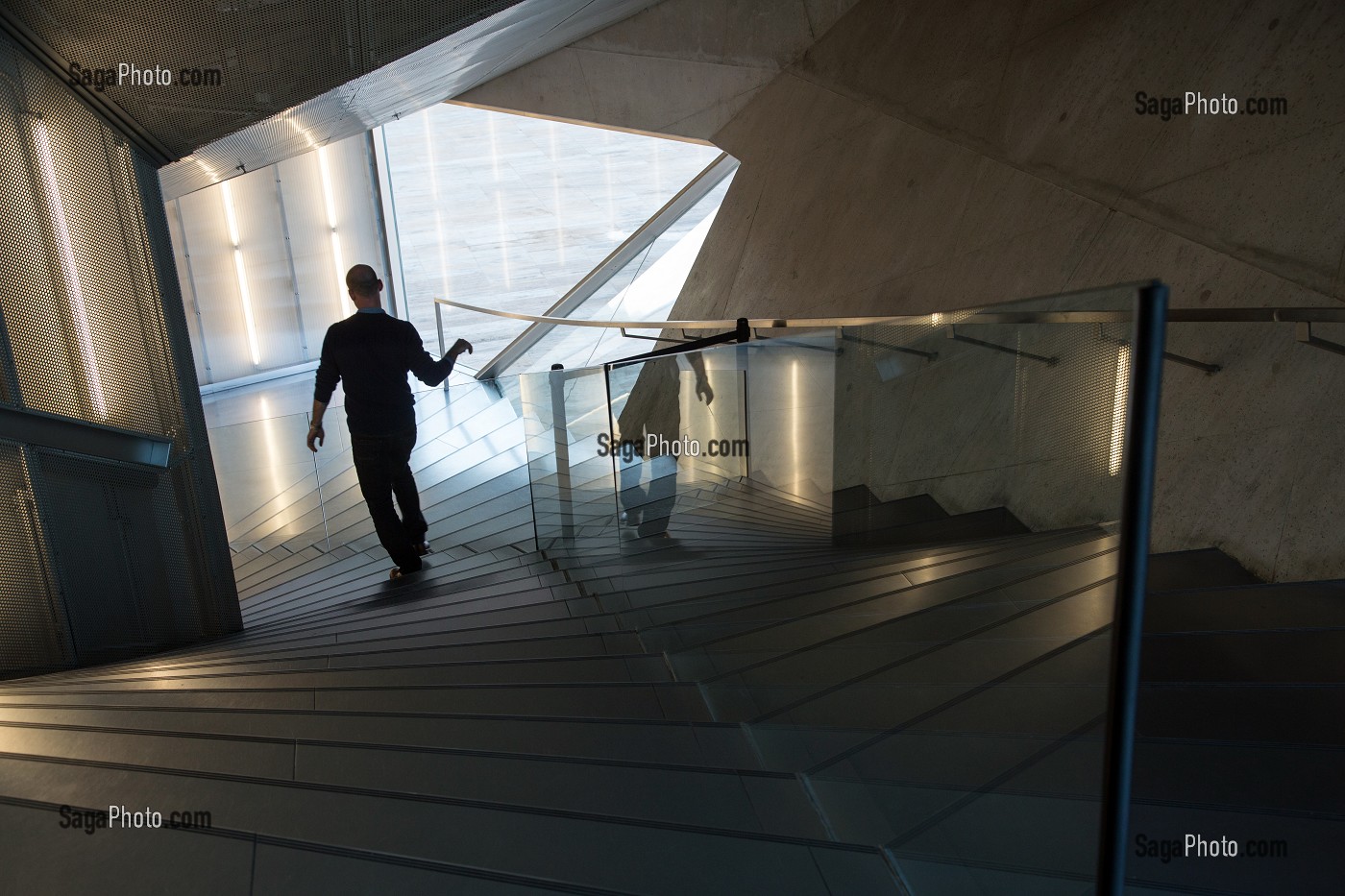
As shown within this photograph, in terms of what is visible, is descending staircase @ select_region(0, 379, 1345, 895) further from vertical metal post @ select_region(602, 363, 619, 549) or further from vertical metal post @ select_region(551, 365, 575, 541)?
vertical metal post @ select_region(551, 365, 575, 541)

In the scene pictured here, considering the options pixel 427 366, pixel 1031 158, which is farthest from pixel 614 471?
pixel 1031 158

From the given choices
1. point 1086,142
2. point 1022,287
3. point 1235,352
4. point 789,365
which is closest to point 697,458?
point 789,365

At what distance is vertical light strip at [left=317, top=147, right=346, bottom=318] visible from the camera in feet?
48.5

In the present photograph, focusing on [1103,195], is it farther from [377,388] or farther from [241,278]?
[241,278]

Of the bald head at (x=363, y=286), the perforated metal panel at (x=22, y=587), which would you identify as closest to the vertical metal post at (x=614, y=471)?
the bald head at (x=363, y=286)

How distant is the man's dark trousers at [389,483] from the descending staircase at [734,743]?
1.74 m

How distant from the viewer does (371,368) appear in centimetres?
513

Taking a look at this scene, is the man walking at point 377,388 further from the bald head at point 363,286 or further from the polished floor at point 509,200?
the polished floor at point 509,200

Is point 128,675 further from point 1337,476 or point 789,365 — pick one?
point 1337,476

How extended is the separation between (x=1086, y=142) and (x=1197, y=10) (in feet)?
2.52

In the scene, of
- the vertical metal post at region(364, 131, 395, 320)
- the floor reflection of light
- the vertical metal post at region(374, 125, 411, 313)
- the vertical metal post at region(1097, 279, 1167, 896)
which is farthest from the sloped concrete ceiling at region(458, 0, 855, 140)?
the vertical metal post at region(1097, 279, 1167, 896)

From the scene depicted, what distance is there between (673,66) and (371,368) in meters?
6.14

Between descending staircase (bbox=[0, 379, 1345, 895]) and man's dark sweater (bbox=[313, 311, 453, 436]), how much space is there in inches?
72.7

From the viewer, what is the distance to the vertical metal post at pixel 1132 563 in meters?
0.98
